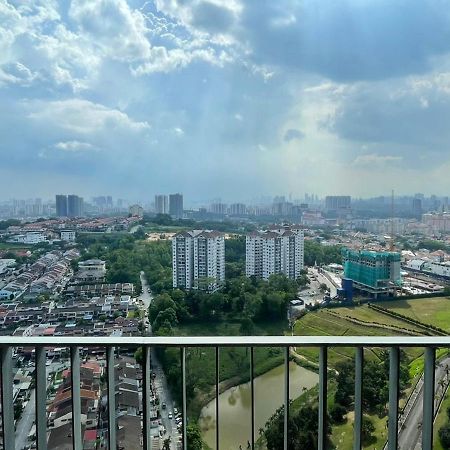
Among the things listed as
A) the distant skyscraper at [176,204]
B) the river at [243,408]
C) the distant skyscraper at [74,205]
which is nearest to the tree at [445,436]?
the river at [243,408]

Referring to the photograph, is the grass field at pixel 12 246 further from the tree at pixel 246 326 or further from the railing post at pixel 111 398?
the railing post at pixel 111 398

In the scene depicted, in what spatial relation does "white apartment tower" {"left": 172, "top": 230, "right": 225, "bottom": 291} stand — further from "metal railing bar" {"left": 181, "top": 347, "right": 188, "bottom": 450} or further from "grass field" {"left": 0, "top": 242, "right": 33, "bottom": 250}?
"metal railing bar" {"left": 181, "top": 347, "right": 188, "bottom": 450}

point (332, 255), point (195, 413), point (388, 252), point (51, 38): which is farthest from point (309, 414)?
point (332, 255)

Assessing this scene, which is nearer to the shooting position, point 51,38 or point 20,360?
point 20,360

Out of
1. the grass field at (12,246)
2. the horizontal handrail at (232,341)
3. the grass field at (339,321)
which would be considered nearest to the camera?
the horizontal handrail at (232,341)

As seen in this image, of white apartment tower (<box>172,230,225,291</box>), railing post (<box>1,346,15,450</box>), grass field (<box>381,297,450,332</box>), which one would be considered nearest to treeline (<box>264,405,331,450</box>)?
railing post (<box>1,346,15,450</box>)

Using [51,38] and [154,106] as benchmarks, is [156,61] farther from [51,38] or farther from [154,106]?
[51,38]
